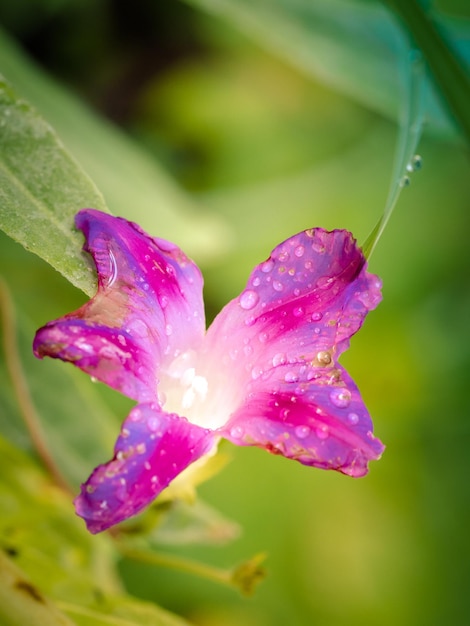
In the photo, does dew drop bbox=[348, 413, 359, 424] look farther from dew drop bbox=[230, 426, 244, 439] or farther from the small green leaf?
the small green leaf

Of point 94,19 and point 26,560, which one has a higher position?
point 94,19

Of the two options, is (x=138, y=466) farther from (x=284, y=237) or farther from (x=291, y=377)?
(x=284, y=237)

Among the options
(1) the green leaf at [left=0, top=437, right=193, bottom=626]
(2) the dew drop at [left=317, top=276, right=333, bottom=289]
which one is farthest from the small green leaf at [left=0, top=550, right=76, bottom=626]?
(2) the dew drop at [left=317, top=276, right=333, bottom=289]

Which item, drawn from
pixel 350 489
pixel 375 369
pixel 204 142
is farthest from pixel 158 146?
pixel 350 489

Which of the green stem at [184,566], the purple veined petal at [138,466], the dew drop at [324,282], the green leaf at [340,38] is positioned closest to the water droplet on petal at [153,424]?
the purple veined petal at [138,466]

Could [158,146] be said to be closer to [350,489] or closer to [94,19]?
[94,19]

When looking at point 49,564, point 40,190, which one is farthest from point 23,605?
point 40,190

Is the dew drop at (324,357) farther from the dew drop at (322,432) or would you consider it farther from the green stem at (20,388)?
the green stem at (20,388)

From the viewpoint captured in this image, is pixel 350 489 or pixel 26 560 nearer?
pixel 26 560
